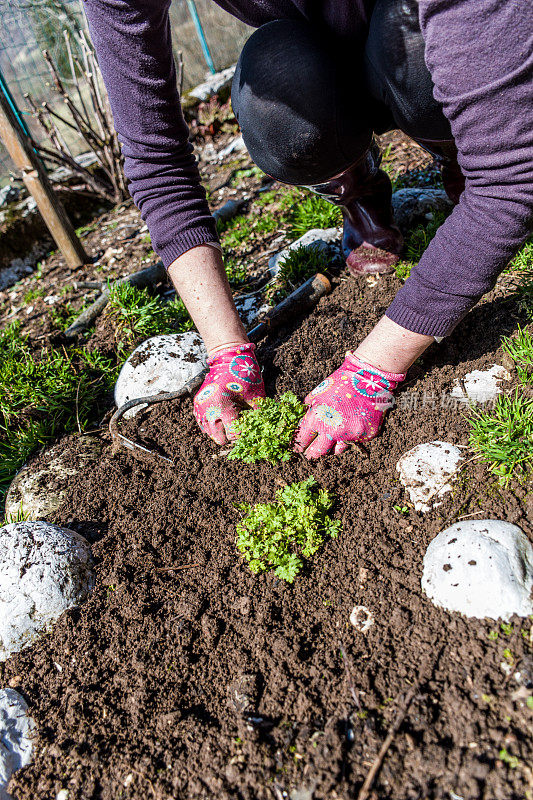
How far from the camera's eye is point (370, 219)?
8.91 ft

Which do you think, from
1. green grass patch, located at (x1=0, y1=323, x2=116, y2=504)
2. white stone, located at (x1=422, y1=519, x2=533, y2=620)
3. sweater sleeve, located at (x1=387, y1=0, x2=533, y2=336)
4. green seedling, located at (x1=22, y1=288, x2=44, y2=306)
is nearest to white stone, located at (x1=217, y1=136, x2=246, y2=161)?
green seedling, located at (x1=22, y1=288, x2=44, y2=306)

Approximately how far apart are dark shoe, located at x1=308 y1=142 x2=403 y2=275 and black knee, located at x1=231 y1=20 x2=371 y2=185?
276 mm

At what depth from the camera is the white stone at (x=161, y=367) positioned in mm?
2441

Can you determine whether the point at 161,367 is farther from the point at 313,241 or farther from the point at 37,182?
the point at 37,182

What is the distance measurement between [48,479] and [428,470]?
5.13ft

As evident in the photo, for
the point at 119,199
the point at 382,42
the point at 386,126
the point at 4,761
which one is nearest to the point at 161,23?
the point at 382,42

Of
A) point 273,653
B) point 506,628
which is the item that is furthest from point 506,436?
point 273,653

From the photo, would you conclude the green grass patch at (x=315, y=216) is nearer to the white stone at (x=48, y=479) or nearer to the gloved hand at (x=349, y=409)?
the gloved hand at (x=349, y=409)

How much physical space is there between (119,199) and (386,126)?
3.20 metres

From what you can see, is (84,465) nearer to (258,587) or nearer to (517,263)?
(258,587)

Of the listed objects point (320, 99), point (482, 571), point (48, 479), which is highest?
point (320, 99)

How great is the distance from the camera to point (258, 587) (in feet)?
5.62

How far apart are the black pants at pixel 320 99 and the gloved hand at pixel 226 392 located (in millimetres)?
899

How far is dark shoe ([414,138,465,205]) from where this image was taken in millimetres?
2183
